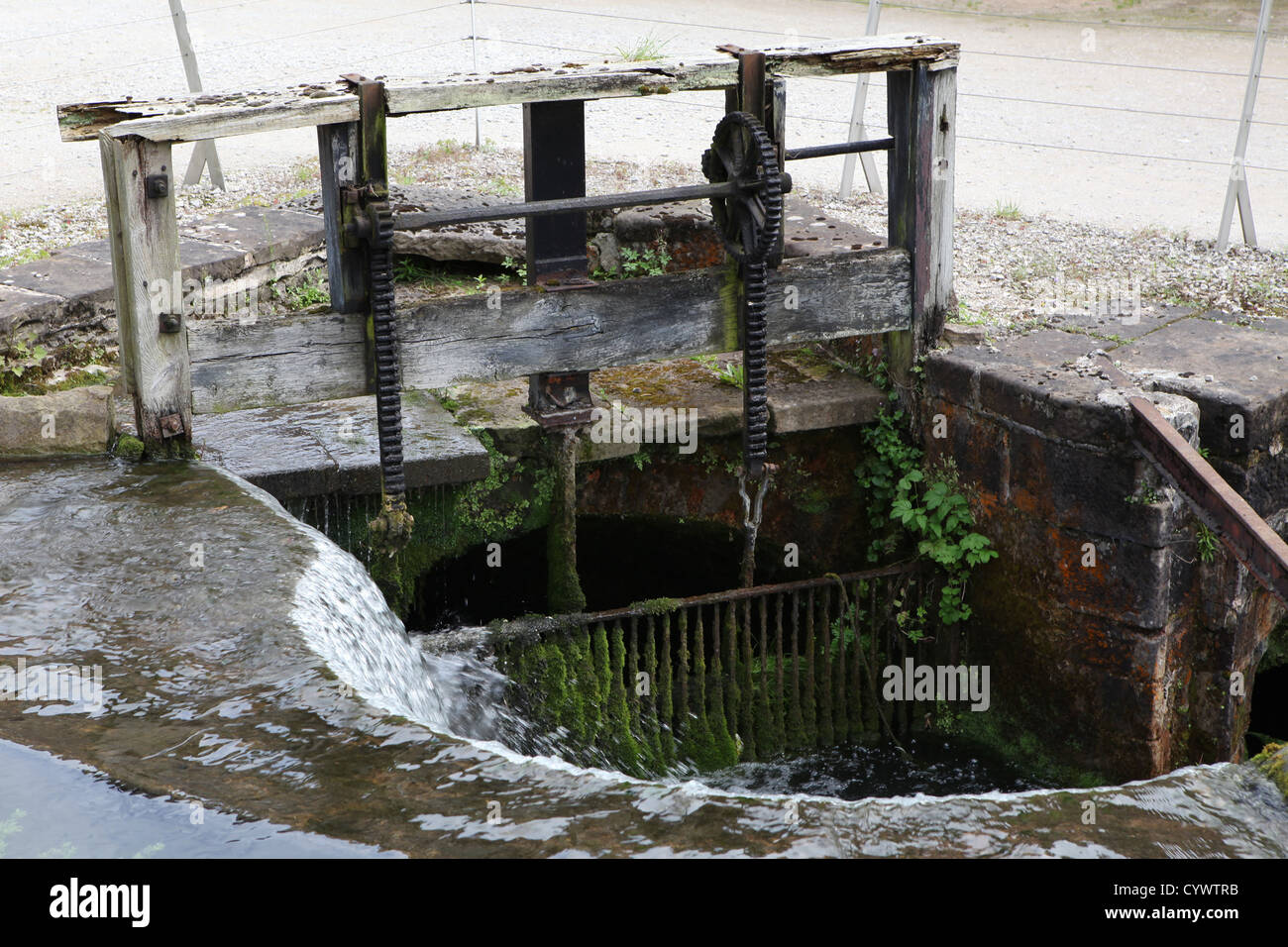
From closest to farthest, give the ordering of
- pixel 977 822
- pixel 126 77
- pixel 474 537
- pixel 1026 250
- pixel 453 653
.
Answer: pixel 977 822 → pixel 453 653 → pixel 474 537 → pixel 1026 250 → pixel 126 77

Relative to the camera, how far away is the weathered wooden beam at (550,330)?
4.71 metres

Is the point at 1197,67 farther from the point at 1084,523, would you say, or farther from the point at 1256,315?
the point at 1084,523

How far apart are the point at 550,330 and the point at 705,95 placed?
817 cm

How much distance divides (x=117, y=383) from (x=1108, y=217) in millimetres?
6151

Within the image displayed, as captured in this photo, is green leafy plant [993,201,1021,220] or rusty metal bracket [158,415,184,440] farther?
green leafy plant [993,201,1021,220]

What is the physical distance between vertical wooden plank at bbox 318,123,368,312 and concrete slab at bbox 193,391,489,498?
0.63m

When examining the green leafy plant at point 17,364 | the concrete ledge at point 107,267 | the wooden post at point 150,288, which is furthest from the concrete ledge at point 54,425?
the green leafy plant at point 17,364

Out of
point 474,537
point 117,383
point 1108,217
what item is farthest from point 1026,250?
point 117,383

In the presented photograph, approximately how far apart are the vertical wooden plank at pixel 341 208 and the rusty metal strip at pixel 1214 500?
2.78 meters

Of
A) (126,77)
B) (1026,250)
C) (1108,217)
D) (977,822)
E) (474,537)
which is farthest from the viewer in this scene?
(126,77)

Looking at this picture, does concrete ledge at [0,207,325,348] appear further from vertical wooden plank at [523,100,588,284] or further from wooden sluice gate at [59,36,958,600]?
vertical wooden plank at [523,100,588,284]

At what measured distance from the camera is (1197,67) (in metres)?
11.8

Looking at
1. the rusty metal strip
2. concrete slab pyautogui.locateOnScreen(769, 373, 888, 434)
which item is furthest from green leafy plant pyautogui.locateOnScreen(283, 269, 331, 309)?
the rusty metal strip

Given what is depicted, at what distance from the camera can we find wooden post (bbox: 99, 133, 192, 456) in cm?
427
